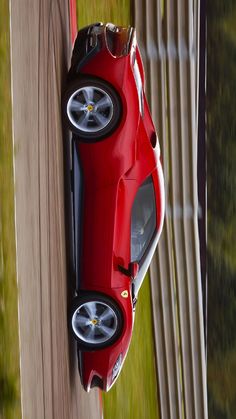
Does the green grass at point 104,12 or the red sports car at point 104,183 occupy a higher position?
the green grass at point 104,12

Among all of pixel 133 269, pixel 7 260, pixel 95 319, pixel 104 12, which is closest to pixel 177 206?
pixel 104 12

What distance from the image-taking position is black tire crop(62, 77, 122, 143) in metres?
2.18

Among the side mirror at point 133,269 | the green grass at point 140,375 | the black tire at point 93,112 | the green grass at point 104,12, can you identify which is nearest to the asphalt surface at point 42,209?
the black tire at point 93,112

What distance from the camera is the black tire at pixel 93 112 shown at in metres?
2.18

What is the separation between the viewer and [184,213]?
3438 mm

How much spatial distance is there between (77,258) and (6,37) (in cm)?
91

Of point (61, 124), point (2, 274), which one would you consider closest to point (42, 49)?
point (61, 124)

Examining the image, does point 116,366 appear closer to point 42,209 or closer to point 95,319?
point 95,319

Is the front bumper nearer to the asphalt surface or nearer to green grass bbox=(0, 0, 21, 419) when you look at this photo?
the asphalt surface

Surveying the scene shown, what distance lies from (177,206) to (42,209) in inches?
62.2

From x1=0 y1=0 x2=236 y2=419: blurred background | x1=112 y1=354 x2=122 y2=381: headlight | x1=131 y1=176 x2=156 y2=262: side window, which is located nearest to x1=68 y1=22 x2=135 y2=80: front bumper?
x1=131 y1=176 x2=156 y2=262: side window

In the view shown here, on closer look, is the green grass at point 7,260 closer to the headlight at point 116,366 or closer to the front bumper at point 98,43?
the front bumper at point 98,43

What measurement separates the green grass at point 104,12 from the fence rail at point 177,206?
6 cm

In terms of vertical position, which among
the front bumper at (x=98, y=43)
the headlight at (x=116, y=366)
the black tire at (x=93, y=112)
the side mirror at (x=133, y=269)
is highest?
the front bumper at (x=98, y=43)
